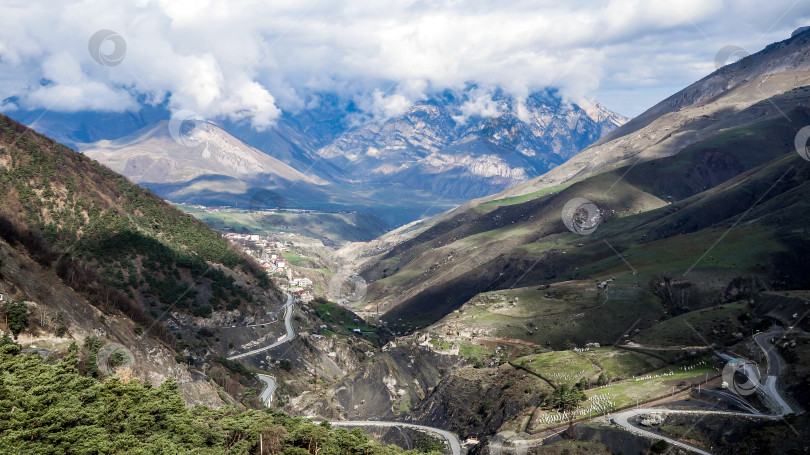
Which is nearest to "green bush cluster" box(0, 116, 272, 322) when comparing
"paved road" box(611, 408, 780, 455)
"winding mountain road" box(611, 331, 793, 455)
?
"paved road" box(611, 408, 780, 455)

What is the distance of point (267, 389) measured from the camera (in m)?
102

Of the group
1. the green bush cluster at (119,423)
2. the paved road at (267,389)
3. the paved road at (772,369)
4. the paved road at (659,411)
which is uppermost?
the paved road at (772,369)

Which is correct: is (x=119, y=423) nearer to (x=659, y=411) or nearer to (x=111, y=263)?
(x=659, y=411)

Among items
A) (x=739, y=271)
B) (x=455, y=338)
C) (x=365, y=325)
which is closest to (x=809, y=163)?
(x=739, y=271)

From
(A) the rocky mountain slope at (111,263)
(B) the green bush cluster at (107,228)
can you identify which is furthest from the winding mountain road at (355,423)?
(B) the green bush cluster at (107,228)

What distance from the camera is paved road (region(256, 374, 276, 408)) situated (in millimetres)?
96450

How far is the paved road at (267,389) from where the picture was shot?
96450 millimetres

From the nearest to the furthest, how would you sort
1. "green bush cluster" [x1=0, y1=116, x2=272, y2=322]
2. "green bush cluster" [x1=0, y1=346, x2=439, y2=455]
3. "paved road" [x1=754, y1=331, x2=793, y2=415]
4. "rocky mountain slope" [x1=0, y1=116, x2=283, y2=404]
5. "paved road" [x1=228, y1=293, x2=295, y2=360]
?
1. "green bush cluster" [x1=0, y1=346, x2=439, y2=455]
2. "paved road" [x1=754, y1=331, x2=793, y2=415]
3. "rocky mountain slope" [x1=0, y1=116, x2=283, y2=404]
4. "green bush cluster" [x1=0, y1=116, x2=272, y2=322]
5. "paved road" [x1=228, y1=293, x2=295, y2=360]

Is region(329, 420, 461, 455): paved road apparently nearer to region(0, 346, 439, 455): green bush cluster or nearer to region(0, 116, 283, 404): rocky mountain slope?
region(0, 346, 439, 455): green bush cluster

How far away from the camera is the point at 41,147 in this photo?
121312 millimetres

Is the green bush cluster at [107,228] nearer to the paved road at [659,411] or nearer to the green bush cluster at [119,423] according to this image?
the green bush cluster at [119,423]

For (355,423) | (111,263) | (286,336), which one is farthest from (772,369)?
(111,263)

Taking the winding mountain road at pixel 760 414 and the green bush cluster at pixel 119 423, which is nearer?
the green bush cluster at pixel 119 423

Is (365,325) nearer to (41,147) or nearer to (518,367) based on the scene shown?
(518,367)
